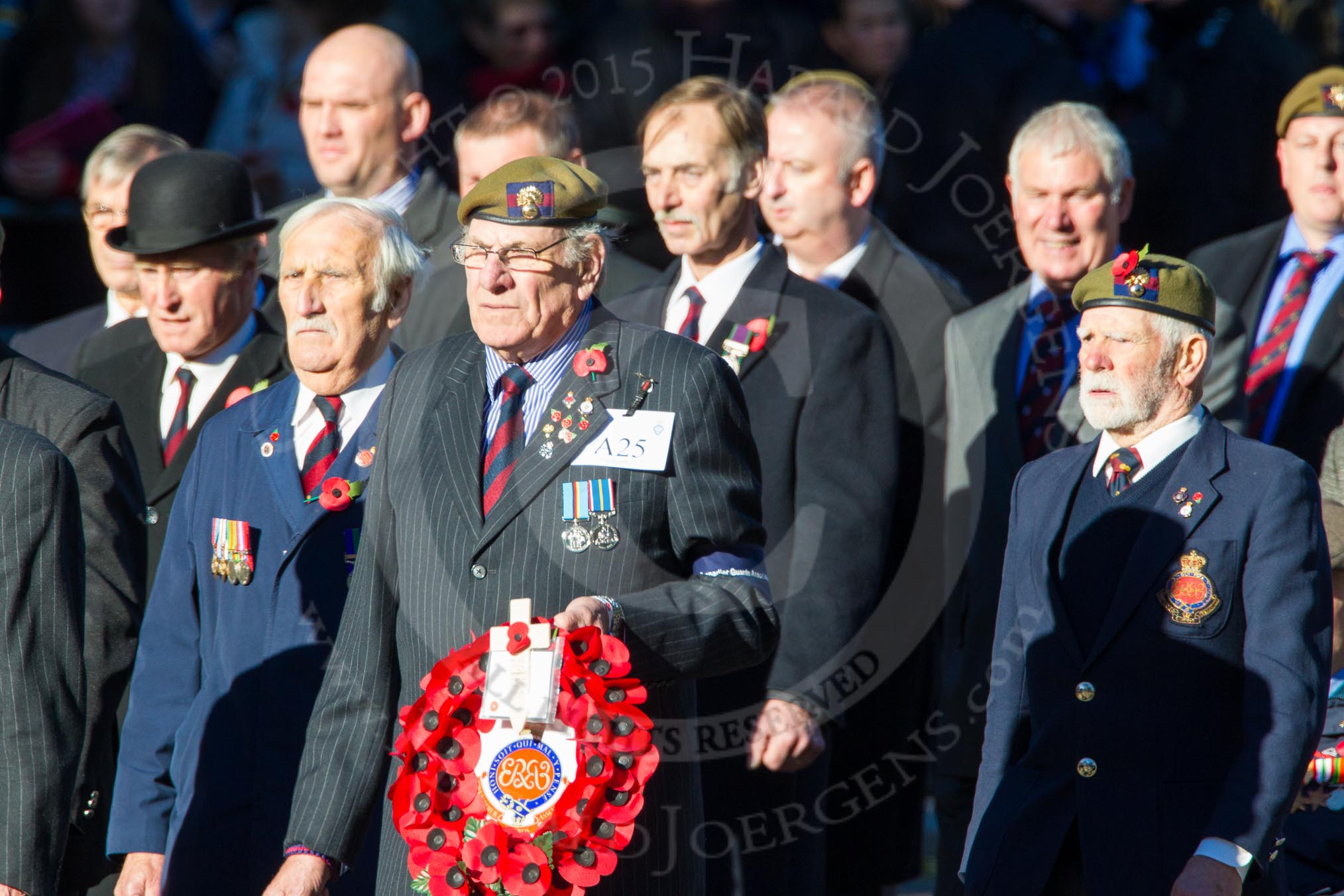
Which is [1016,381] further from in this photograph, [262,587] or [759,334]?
[262,587]

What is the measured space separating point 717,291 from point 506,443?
1673mm

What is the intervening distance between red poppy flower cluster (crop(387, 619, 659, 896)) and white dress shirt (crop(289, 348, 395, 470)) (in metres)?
1.19

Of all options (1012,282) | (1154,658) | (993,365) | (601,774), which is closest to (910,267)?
(993,365)

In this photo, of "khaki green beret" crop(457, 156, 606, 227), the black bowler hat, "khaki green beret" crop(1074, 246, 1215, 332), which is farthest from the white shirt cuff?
the black bowler hat

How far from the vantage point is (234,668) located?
14.3 feet

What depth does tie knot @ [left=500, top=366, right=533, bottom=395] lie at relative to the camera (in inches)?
152

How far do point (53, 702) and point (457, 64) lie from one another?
5.35 meters

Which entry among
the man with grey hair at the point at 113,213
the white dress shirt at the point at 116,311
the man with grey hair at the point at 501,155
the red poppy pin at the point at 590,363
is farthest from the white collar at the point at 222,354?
the red poppy pin at the point at 590,363

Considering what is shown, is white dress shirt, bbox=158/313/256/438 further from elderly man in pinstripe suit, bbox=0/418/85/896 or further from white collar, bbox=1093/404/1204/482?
white collar, bbox=1093/404/1204/482

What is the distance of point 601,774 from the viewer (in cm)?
333

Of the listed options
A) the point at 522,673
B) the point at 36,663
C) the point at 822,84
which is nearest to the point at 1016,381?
the point at 822,84

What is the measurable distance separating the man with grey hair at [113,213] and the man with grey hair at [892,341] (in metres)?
2.06

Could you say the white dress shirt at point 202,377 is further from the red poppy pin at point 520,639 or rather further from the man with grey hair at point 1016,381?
the red poppy pin at point 520,639

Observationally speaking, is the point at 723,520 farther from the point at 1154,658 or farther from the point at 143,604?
the point at 143,604
